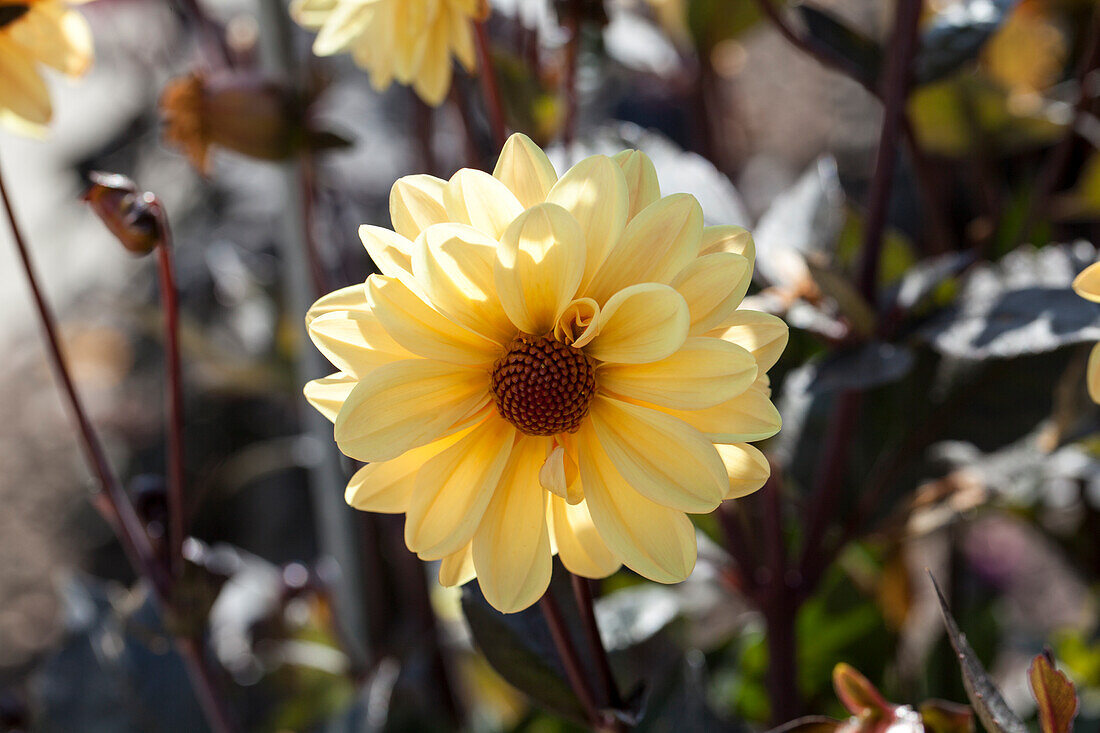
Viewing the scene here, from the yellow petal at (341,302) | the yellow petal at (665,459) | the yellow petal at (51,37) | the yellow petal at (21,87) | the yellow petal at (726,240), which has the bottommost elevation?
the yellow petal at (665,459)

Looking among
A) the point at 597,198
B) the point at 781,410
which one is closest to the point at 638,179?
the point at 597,198

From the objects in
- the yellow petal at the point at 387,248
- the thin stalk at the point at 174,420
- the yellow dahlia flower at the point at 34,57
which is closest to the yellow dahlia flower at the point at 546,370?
the yellow petal at the point at 387,248

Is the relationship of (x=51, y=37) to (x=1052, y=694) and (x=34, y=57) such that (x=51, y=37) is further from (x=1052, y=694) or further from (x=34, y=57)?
(x=1052, y=694)

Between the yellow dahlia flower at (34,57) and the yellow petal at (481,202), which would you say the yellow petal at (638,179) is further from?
the yellow dahlia flower at (34,57)

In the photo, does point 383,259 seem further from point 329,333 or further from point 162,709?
point 162,709

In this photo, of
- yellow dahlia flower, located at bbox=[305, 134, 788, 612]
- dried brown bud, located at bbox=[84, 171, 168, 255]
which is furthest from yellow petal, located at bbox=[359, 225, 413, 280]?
dried brown bud, located at bbox=[84, 171, 168, 255]

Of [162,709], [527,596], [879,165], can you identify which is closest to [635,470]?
[527,596]
